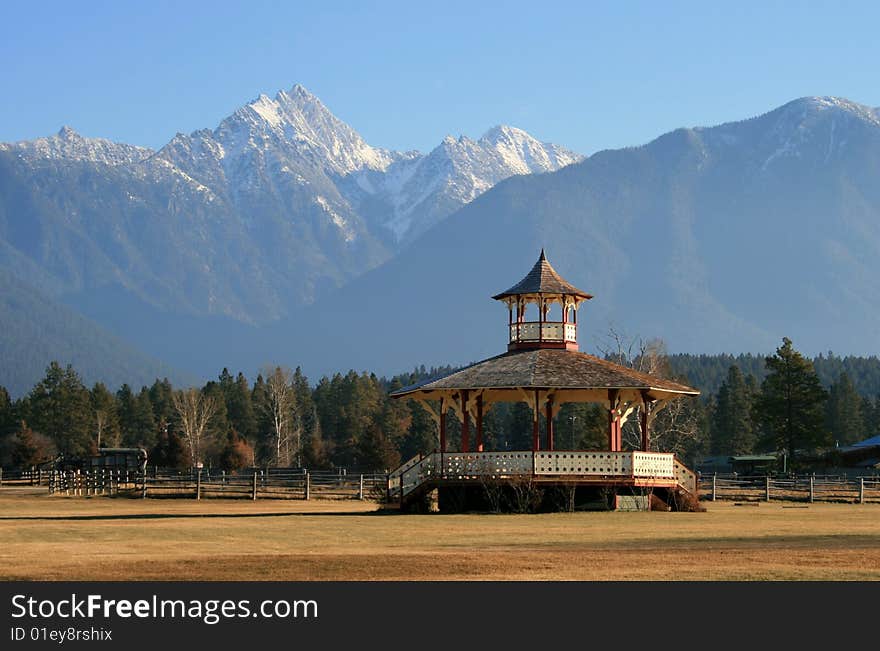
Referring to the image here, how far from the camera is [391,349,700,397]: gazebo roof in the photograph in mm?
55906

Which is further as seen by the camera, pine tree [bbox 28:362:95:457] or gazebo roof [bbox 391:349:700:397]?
pine tree [bbox 28:362:95:457]

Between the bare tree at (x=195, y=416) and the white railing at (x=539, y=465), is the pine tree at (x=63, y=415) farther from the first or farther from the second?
the white railing at (x=539, y=465)

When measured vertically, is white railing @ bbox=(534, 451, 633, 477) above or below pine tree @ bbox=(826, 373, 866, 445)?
below

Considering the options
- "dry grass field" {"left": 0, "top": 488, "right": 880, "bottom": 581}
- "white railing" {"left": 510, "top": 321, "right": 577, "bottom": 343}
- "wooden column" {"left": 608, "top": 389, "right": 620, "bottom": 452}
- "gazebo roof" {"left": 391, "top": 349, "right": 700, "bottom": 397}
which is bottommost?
"dry grass field" {"left": 0, "top": 488, "right": 880, "bottom": 581}

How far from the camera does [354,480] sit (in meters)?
88.4

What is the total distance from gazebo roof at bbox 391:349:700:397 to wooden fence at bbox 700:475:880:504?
42.0 ft

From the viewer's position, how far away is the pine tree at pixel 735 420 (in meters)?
155

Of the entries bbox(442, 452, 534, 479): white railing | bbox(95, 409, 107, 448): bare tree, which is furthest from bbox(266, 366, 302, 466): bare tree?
bbox(442, 452, 534, 479): white railing

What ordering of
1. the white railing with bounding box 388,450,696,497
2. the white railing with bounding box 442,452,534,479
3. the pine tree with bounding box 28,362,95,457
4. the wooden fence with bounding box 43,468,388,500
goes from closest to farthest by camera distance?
1. the white railing with bounding box 388,450,696,497
2. the white railing with bounding box 442,452,534,479
3. the wooden fence with bounding box 43,468,388,500
4. the pine tree with bounding box 28,362,95,457

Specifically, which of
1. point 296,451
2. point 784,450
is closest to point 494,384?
point 784,450

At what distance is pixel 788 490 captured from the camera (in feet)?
247

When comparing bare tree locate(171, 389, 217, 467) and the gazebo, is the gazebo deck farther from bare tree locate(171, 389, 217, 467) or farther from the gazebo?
bare tree locate(171, 389, 217, 467)

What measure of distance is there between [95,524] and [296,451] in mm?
125888
